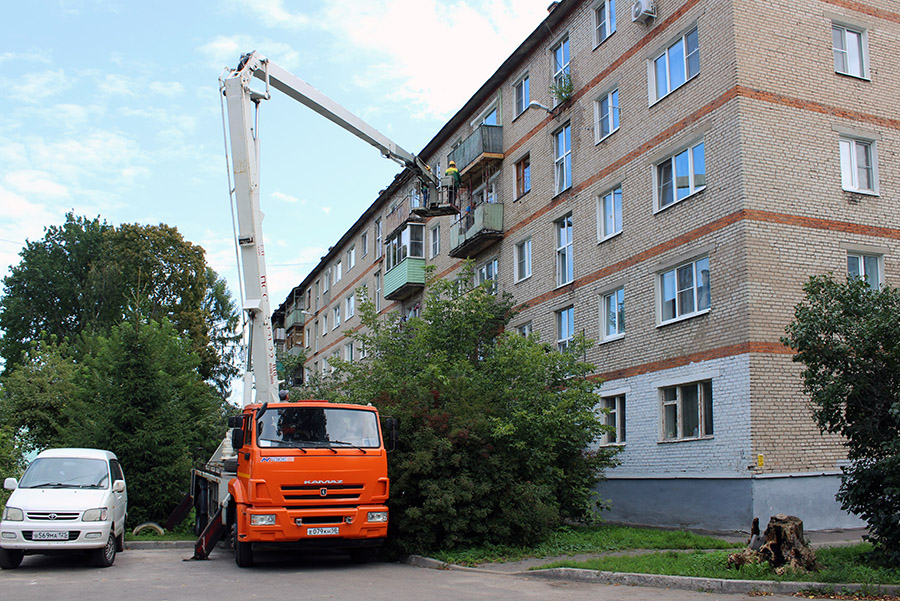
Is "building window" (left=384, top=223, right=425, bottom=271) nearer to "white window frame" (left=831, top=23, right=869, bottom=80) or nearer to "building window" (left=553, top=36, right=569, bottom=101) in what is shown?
"building window" (left=553, top=36, right=569, bottom=101)

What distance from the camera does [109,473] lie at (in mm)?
14477

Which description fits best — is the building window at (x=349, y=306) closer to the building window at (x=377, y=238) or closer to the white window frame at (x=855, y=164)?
the building window at (x=377, y=238)

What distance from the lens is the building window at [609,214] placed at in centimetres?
2198

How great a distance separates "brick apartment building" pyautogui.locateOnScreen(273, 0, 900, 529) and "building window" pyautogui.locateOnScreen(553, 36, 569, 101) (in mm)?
139

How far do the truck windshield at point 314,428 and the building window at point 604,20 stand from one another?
1449cm

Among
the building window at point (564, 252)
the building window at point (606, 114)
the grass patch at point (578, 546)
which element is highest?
the building window at point (606, 114)

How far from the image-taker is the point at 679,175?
19.6 metres

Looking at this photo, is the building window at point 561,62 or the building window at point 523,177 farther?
the building window at point 523,177

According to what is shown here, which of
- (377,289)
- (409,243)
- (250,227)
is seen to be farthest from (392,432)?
(377,289)

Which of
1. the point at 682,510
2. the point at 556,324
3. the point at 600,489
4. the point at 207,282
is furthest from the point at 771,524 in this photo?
the point at 207,282

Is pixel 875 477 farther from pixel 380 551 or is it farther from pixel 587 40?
pixel 587 40

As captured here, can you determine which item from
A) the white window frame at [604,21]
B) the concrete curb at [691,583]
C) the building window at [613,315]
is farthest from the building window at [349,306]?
the concrete curb at [691,583]

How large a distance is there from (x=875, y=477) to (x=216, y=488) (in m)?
11.0

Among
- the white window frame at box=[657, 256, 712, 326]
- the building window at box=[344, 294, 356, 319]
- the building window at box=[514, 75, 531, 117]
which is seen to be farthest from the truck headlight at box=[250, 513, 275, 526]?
the building window at box=[344, 294, 356, 319]
